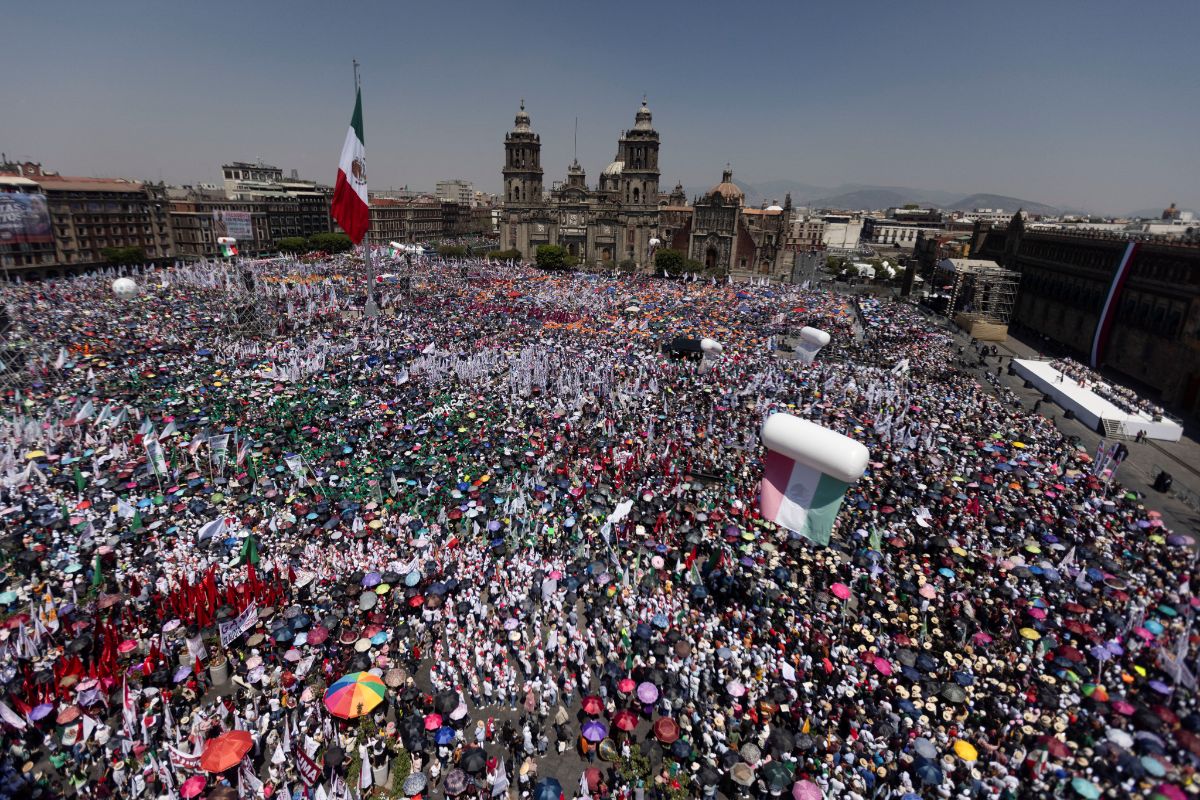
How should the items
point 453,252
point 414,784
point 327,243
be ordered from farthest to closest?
point 453,252 → point 327,243 → point 414,784

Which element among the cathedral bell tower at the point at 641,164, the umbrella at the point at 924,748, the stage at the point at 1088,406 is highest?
the cathedral bell tower at the point at 641,164

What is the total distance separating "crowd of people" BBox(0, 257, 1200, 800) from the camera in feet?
40.4

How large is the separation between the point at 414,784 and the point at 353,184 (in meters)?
35.0

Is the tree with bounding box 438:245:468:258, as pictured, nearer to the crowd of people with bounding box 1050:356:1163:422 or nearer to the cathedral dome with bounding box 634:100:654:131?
the cathedral dome with bounding box 634:100:654:131

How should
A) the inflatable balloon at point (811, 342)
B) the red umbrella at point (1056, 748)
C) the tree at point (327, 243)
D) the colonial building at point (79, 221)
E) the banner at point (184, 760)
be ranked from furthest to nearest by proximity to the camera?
the tree at point (327, 243)
the colonial building at point (79, 221)
the inflatable balloon at point (811, 342)
the red umbrella at point (1056, 748)
the banner at point (184, 760)

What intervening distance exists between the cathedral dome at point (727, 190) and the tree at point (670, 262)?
16200 millimetres

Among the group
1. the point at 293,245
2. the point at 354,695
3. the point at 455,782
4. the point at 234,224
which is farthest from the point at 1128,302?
the point at 293,245

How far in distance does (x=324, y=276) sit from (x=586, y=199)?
47893 millimetres

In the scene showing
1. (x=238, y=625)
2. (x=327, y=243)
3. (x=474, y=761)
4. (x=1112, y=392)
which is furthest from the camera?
(x=327, y=243)

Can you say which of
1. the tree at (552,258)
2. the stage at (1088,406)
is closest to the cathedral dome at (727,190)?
the tree at (552,258)

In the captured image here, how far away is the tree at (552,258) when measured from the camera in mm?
86938

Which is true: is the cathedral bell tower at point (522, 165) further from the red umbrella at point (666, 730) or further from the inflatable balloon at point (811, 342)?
the red umbrella at point (666, 730)

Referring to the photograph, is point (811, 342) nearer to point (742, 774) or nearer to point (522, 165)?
point (742, 774)

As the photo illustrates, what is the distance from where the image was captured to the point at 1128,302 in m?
42.0
